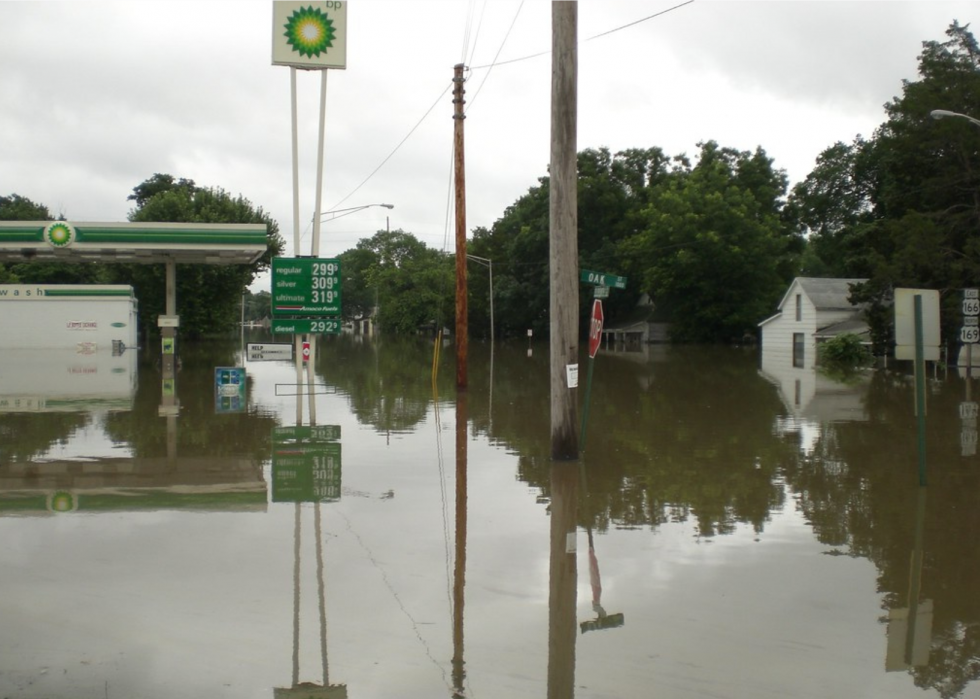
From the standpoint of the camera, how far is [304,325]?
23.0 metres

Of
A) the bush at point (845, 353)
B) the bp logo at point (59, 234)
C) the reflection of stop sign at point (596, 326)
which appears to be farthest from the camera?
the bush at point (845, 353)

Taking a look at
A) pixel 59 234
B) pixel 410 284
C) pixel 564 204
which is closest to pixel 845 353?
pixel 59 234

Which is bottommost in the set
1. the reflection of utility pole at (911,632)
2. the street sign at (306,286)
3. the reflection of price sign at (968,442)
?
the reflection of utility pole at (911,632)

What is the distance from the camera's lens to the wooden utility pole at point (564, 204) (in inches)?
484

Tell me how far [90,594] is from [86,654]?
138cm

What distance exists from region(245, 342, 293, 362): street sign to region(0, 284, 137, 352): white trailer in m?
26.0

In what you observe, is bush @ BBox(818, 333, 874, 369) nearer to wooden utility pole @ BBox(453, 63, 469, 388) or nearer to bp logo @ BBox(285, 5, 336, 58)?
wooden utility pole @ BBox(453, 63, 469, 388)

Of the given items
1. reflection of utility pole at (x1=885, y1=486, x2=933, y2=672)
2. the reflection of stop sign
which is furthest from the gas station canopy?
reflection of utility pole at (x1=885, y1=486, x2=933, y2=672)

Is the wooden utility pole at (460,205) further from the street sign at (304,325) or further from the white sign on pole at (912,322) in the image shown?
the white sign on pole at (912,322)

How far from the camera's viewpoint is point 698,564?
316 inches

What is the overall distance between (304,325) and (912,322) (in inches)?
607

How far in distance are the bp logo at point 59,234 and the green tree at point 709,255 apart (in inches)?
1742

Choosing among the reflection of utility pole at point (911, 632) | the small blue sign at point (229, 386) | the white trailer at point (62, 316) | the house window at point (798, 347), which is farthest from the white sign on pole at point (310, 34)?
the house window at point (798, 347)

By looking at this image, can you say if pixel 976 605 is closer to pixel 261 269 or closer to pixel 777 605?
pixel 777 605
